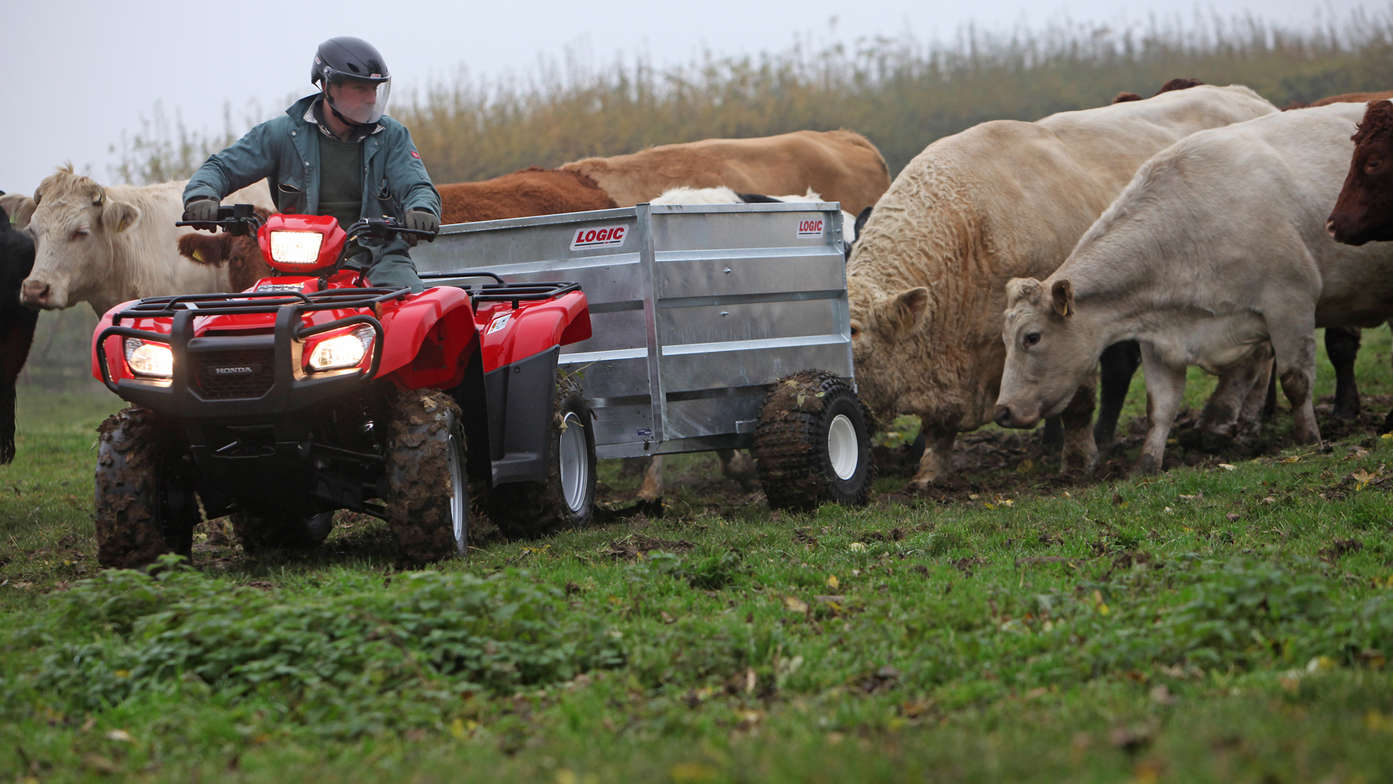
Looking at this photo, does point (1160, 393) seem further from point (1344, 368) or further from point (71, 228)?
point (71, 228)

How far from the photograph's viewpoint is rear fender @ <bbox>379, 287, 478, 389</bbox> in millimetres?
5410

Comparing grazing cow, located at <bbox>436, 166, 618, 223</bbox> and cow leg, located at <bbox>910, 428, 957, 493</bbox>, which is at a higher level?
grazing cow, located at <bbox>436, 166, 618, 223</bbox>

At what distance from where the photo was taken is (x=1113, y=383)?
35.2 ft

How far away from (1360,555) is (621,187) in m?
8.72

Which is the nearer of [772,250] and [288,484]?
[288,484]

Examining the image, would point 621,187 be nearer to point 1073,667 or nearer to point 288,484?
point 288,484

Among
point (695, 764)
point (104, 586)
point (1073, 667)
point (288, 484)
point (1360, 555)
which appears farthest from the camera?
point (288, 484)

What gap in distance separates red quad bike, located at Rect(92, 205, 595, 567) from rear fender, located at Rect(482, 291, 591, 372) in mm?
11

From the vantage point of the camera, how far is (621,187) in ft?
42.2

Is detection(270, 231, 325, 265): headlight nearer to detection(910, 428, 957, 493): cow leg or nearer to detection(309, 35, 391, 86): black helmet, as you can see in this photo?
detection(309, 35, 391, 86): black helmet

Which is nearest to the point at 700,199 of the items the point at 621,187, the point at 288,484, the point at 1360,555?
the point at 621,187

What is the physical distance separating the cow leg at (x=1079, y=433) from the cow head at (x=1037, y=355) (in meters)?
0.25

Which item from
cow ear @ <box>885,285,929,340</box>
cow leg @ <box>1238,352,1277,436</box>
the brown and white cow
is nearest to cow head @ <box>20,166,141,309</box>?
the brown and white cow

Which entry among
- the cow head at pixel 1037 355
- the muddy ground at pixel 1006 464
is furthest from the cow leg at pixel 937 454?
the cow head at pixel 1037 355
